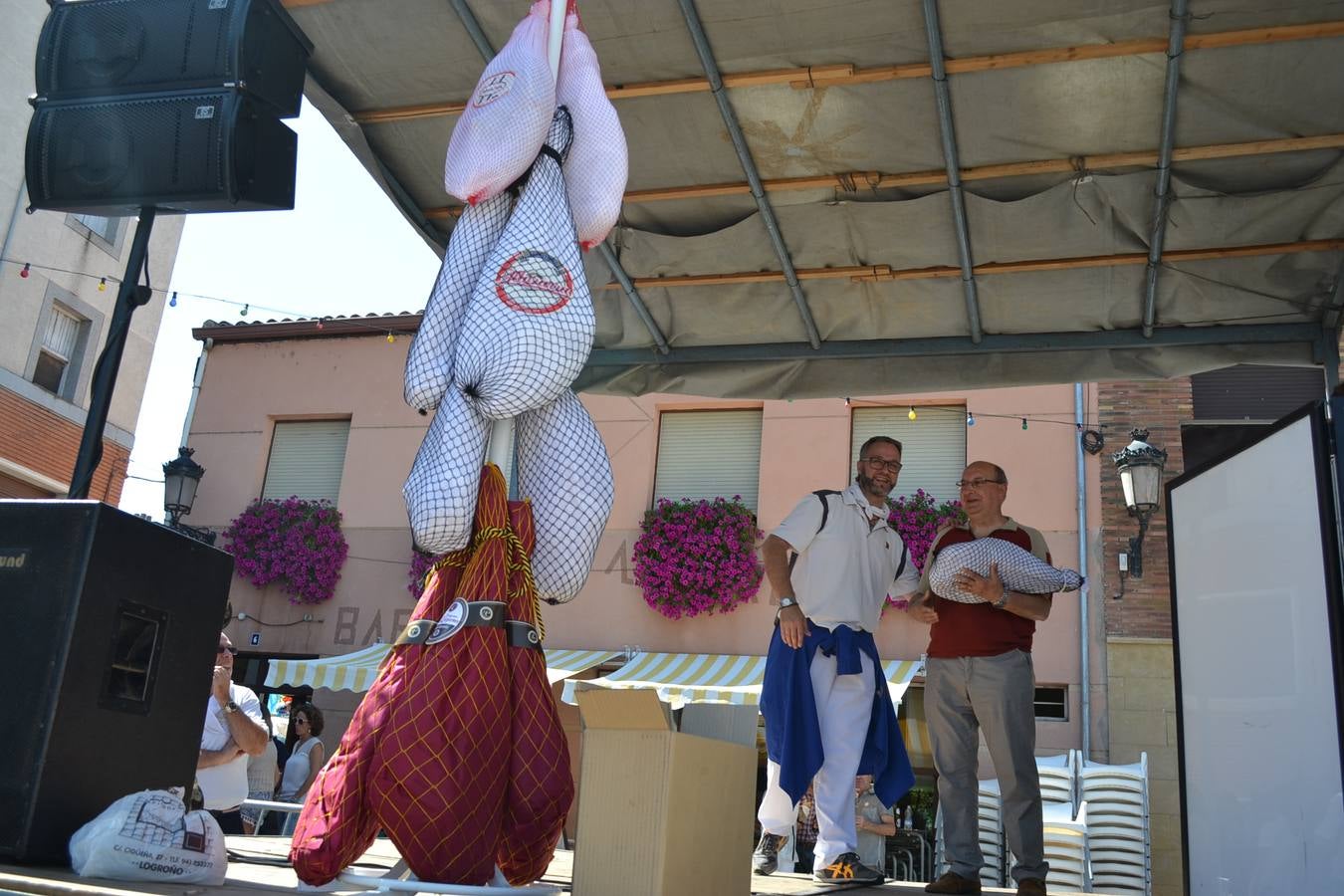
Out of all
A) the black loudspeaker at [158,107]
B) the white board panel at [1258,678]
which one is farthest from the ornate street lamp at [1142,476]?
the black loudspeaker at [158,107]

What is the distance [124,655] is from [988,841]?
28.7 feet

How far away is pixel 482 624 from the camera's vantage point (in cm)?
252

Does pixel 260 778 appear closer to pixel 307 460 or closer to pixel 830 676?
pixel 830 676

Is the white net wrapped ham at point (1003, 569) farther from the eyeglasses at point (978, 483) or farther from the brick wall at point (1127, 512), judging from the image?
the brick wall at point (1127, 512)

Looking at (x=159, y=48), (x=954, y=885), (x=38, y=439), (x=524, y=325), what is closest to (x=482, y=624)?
(x=524, y=325)

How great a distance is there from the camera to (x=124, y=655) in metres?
2.62

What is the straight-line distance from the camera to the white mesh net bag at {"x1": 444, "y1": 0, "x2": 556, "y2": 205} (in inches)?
114

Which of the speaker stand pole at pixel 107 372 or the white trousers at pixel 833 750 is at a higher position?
the speaker stand pole at pixel 107 372

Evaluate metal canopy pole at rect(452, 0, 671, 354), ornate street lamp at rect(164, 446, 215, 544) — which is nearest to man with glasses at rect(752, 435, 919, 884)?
metal canopy pole at rect(452, 0, 671, 354)

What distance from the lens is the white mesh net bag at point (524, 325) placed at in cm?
263

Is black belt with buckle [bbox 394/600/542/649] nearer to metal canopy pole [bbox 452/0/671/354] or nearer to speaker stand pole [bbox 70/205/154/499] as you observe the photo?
speaker stand pole [bbox 70/205/154/499]

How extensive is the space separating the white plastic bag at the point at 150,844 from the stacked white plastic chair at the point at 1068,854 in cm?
822

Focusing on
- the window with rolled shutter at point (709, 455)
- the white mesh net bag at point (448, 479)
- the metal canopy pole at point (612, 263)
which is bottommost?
the white mesh net bag at point (448, 479)

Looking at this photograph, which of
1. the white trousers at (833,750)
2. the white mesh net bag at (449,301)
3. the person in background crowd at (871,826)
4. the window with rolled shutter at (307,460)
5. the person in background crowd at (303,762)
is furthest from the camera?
the window with rolled shutter at (307,460)
